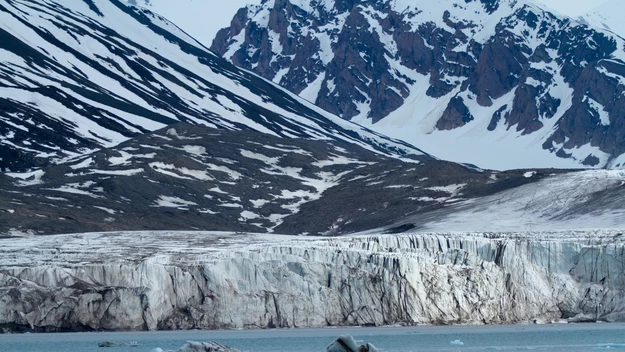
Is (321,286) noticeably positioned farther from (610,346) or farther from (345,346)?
(345,346)

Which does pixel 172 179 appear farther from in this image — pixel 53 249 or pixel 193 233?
pixel 53 249

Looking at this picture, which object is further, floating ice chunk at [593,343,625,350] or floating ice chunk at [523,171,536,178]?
floating ice chunk at [523,171,536,178]

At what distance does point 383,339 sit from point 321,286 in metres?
10.9

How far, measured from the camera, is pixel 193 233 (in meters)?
105

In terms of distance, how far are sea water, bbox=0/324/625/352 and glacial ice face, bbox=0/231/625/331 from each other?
4.50ft

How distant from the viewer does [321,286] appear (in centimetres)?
8006

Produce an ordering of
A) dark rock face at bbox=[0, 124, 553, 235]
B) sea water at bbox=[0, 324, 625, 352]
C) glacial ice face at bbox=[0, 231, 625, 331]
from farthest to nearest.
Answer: dark rock face at bbox=[0, 124, 553, 235], glacial ice face at bbox=[0, 231, 625, 331], sea water at bbox=[0, 324, 625, 352]

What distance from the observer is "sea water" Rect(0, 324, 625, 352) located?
66.1 m

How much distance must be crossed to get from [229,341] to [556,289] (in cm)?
2569

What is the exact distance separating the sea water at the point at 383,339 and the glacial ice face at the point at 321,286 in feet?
4.50

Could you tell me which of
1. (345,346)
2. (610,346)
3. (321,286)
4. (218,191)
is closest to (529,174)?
(218,191)

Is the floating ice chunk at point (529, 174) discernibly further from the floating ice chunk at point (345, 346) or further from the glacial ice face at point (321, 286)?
the floating ice chunk at point (345, 346)

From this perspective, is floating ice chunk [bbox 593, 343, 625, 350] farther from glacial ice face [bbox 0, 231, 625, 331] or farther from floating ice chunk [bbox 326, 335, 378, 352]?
floating ice chunk [bbox 326, 335, 378, 352]

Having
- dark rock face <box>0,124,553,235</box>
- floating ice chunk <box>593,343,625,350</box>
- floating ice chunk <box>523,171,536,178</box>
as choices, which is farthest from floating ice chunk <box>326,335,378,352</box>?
floating ice chunk <box>523,171,536,178</box>
